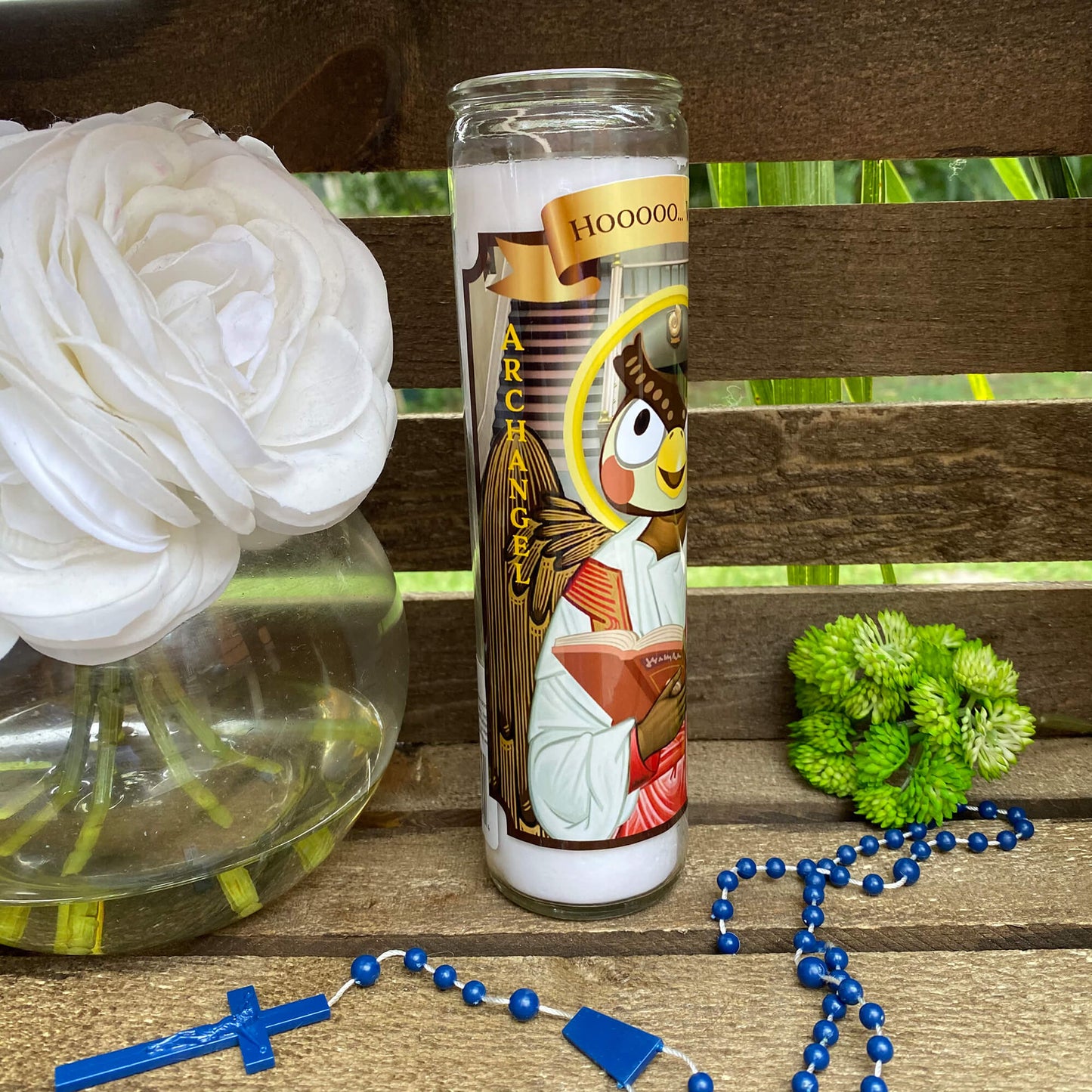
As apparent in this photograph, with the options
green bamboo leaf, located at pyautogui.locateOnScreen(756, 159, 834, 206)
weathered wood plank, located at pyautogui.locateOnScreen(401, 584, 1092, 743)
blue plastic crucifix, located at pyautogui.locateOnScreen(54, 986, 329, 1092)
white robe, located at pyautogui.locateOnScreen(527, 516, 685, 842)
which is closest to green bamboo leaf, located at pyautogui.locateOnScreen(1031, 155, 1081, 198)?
green bamboo leaf, located at pyautogui.locateOnScreen(756, 159, 834, 206)

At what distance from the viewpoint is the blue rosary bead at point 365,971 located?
1.42ft

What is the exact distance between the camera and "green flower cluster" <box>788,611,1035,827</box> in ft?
1.77

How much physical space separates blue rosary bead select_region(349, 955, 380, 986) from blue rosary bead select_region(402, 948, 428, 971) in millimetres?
12

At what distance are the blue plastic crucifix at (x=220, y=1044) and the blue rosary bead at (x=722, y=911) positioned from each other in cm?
16

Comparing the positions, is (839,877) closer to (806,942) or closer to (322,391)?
(806,942)

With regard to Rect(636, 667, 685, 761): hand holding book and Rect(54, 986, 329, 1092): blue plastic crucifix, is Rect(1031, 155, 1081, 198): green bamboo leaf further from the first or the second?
Rect(54, 986, 329, 1092): blue plastic crucifix

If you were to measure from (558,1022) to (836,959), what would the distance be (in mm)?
112

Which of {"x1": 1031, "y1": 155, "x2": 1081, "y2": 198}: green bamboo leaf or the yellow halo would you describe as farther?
{"x1": 1031, "y1": 155, "x2": 1081, "y2": 198}: green bamboo leaf

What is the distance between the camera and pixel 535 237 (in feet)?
1.34

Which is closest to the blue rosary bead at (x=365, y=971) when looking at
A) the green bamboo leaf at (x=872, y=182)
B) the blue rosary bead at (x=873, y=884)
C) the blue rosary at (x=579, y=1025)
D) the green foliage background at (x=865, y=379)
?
the blue rosary at (x=579, y=1025)

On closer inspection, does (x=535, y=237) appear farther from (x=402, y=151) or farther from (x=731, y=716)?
(x=731, y=716)

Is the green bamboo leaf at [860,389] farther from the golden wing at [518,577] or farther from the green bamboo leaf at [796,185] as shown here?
the golden wing at [518,577]

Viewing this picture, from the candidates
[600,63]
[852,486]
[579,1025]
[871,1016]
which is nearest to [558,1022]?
[579,1025]

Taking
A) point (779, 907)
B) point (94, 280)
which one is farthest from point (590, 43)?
point (779, 907)
